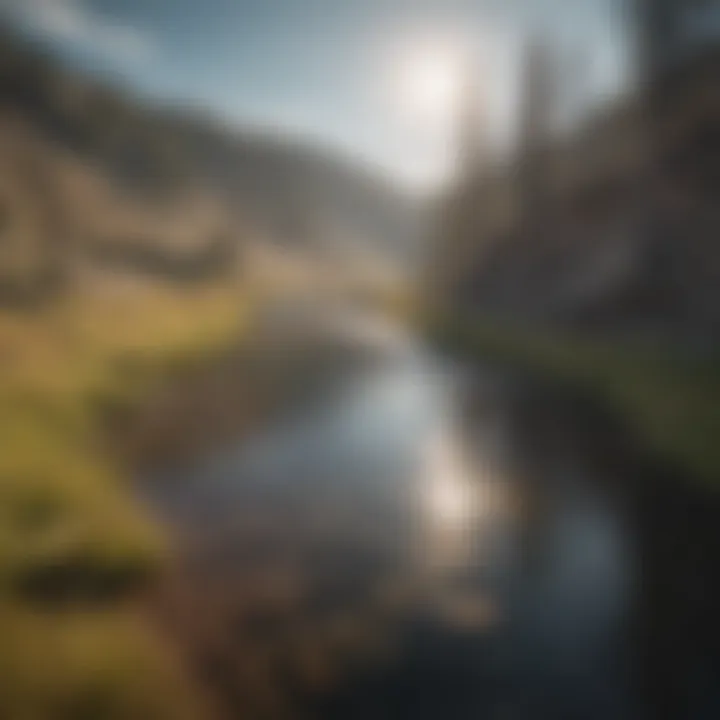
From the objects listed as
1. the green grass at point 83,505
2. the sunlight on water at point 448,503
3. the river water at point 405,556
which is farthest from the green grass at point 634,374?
the green grass at point 83,505

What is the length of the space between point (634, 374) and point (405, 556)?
3.17ft

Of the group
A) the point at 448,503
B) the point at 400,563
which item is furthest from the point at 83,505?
the point at 448,503

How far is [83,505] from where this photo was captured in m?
2.23

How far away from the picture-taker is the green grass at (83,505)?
2.07 m

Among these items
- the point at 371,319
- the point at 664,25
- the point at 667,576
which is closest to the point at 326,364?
the point at 371,319

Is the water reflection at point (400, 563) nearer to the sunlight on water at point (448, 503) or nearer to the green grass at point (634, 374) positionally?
the sunlight on water at point (448, 503)

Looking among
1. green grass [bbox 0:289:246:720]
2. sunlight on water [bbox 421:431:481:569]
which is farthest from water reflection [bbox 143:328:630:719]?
green grass [bbox 0:289:246:720]

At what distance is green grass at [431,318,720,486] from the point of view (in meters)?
2.53

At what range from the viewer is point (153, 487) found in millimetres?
2311

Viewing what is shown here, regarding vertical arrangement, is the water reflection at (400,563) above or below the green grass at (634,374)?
below

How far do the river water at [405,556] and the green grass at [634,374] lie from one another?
0.11 m

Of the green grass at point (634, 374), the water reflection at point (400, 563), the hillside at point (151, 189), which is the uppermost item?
the hillside at point (151, 189)

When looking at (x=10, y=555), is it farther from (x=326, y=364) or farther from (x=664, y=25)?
(x=664, y=25)

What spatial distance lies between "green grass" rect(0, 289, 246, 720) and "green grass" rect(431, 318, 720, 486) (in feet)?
2.68
